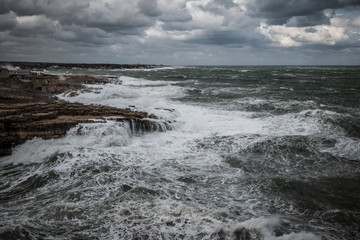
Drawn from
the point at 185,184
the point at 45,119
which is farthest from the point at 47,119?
the point at 185,184

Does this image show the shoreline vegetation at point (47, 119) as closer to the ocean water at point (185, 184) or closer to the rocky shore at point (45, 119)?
the rocky shore at point (45, 119)

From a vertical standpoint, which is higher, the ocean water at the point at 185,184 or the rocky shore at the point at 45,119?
the rocky shore at the point at 45,119

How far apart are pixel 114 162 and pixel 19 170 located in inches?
111

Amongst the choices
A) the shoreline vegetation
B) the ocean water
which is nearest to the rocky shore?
the shoreline vegetation

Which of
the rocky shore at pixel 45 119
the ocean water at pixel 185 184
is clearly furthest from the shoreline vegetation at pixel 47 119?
the ocean water at pixel 185 184

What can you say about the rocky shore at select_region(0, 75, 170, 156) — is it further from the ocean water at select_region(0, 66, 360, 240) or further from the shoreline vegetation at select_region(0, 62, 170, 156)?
the ocean water at select_region(0, 66, 360, 240)

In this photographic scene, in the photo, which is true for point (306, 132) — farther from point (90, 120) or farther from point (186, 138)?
point (90, 120)

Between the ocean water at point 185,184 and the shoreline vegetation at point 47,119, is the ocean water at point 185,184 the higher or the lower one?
the lower one

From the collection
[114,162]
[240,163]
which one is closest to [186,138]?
[240,163]

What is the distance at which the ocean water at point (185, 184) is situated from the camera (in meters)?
4.80

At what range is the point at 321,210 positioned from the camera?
5.61 metres

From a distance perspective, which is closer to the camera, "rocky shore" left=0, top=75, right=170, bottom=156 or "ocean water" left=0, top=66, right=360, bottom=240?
"ocean water" left=0, top=66, right=360, bottom=240

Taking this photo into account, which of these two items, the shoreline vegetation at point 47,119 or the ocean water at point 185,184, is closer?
the ocean water at point 185,184

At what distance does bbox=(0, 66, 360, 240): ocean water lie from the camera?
480 cm
